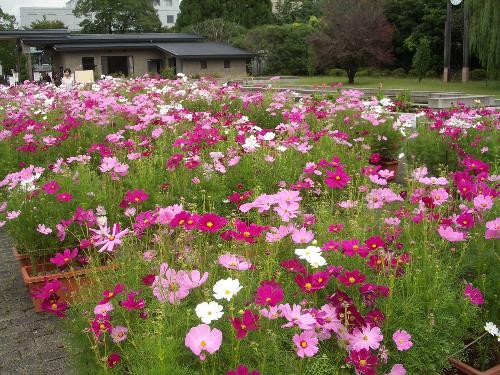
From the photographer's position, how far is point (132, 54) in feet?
112

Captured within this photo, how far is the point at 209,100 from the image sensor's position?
7672mm

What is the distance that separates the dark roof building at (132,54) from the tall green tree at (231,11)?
9.39m

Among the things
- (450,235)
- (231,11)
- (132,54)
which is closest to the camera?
(450,235)

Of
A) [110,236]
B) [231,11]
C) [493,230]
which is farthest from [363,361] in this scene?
[231,11]

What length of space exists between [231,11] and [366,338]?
4570 centimetres

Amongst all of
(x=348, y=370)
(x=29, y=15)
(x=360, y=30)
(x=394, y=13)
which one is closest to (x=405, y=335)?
(x=348, y=370)

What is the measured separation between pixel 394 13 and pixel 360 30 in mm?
9739

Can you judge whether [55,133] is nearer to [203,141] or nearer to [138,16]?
[203,141]

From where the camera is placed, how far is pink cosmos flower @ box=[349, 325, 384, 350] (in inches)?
67.0

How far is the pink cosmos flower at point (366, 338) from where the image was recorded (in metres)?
1.70

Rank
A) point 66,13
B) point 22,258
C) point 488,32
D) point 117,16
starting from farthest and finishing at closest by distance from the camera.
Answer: point 66,13 → point 117,16 → point 488,32 → point 22,258

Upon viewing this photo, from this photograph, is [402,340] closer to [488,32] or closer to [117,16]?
[488,32]

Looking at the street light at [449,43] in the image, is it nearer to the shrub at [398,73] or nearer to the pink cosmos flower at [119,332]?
the shrub at [398,73]

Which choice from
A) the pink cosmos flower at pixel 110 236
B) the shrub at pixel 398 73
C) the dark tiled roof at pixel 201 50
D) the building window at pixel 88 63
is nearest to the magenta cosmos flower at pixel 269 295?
the pink cosmos flower at pixel 110 236
